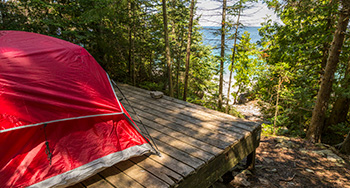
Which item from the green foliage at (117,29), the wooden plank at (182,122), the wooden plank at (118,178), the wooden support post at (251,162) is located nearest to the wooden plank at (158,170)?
the wooden plank at (118,178)

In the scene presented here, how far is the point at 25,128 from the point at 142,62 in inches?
254

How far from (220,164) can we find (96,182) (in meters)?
1.78

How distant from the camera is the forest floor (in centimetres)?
386

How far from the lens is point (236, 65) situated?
32.0 ft

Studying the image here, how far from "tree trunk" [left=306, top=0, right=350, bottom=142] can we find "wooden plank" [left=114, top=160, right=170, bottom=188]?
5.73 meters

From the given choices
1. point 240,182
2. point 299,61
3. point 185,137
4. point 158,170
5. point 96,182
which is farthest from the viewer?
point 299,61

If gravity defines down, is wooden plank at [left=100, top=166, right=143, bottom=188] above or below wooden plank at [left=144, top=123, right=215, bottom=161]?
below

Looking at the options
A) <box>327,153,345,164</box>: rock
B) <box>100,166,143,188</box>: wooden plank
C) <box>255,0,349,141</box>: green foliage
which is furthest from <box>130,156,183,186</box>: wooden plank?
<box>255,0,349,141</box>: green foliage

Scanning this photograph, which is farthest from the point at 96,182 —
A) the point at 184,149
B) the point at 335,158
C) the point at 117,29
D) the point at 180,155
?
the point at 117,29

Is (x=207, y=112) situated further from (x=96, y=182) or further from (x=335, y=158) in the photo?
(x=335, y=158)

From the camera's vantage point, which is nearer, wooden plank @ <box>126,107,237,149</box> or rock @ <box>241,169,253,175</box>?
wooden plank @ <box>126,107,237,149</box>

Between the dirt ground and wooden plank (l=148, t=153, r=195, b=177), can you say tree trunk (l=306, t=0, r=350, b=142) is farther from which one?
wooden plank (l=148, t=153, r=195, b=177)

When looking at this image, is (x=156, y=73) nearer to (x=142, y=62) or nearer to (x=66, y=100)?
(x=142, y=62)

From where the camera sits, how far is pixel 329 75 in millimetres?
5570
